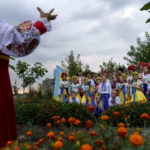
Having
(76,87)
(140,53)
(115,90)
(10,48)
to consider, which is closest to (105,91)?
(115,90)

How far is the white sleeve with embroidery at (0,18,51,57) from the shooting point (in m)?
2.35

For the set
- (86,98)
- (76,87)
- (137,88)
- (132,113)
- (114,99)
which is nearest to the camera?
(132,113)

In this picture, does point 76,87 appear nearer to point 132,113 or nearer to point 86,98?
point 86,98

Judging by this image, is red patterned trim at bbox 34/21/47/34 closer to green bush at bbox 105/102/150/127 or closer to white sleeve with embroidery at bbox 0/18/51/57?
white sleeve with embroidery at bbox 0/18/51/57

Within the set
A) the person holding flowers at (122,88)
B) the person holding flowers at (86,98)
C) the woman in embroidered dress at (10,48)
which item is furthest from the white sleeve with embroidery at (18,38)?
the person holding flowers at (86,98)

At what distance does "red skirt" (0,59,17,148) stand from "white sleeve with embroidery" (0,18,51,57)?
0.19 m

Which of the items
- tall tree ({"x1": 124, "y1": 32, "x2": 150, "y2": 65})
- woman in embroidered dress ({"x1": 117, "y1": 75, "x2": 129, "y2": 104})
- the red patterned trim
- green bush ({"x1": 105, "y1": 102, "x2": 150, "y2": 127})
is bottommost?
green bush ({"x1": 105, "y1": 102, "x2": 150, "y2": 127})

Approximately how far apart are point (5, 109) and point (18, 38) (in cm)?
76

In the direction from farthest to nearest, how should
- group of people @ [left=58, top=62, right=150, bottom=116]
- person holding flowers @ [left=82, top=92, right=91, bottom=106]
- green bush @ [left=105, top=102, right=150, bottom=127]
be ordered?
person holding flowers @ [left=82, top=92, right=91, bottom=106], group of people @ [left=58, top=62, right=150, bottom=116], green bush @ [left=105, top=102, right=150, bottom=127]

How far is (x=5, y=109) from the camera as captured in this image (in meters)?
2.42

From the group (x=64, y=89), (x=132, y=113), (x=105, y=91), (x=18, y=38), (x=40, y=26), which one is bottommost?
(x=132, y=113)

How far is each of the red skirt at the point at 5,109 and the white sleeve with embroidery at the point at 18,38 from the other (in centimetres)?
19

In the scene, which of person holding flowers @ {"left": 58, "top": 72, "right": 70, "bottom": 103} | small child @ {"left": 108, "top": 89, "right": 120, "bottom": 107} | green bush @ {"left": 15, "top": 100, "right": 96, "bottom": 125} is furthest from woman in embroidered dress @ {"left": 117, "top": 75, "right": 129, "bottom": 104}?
person holding flowers @ {"left": 58, "top": 72, "right": 70, "bottom": 103}

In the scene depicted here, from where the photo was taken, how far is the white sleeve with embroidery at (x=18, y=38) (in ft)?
7.70
